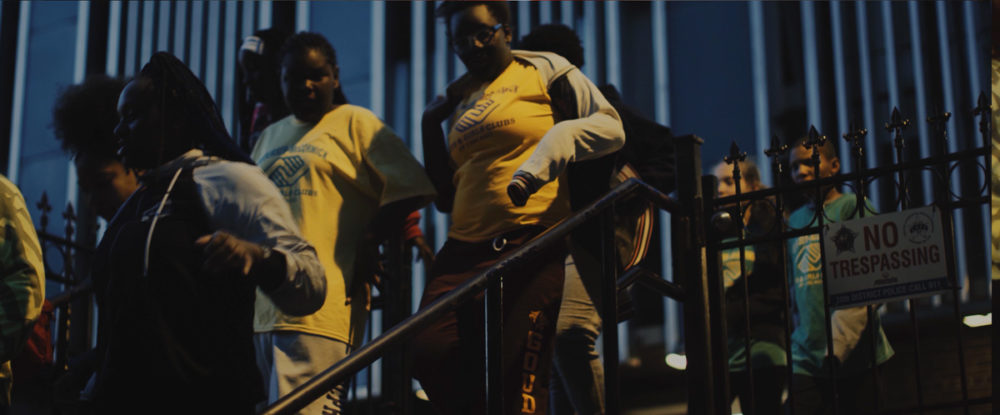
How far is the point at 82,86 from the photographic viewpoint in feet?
16.1

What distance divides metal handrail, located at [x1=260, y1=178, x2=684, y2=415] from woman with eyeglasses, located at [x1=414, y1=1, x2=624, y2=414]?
90 millimetres

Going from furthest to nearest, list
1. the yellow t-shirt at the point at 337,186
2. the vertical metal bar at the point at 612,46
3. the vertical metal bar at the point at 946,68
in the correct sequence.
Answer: the vertical metal bar at the point at 612,46 → the vertical metal bar at the point at 946,68 → the yellow t-shirt at the point at 337,186

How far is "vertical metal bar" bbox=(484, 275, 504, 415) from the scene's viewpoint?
4.00 meters

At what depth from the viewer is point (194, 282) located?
3174 mm

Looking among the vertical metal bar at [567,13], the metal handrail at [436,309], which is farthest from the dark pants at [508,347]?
the vertical metal bar at [567,13]

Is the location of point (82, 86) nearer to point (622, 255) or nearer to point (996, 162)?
point (622, 255)

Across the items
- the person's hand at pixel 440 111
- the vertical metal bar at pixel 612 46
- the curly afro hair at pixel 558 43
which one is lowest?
the person's hand at pixel 440 111

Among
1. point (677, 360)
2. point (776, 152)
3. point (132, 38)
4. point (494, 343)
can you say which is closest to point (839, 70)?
point (677, 360)

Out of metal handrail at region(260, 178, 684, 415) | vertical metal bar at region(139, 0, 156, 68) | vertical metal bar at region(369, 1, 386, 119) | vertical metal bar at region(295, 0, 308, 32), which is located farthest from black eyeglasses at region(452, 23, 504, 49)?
vertical metal bar at region(139, 0, 156, 68)

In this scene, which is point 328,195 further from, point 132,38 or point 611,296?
point 132,38

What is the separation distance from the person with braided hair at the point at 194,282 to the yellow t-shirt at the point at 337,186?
1.39m

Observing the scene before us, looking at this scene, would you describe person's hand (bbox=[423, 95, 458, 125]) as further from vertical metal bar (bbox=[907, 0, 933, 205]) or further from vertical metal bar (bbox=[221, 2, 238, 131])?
vertical metal bar (bbox=[221, 2, 238, 131])

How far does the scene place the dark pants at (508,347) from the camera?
4.18 meters

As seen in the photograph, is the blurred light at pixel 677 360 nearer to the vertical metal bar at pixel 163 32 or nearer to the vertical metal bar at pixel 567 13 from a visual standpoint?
the vertical metal bar at pixel 567 13
